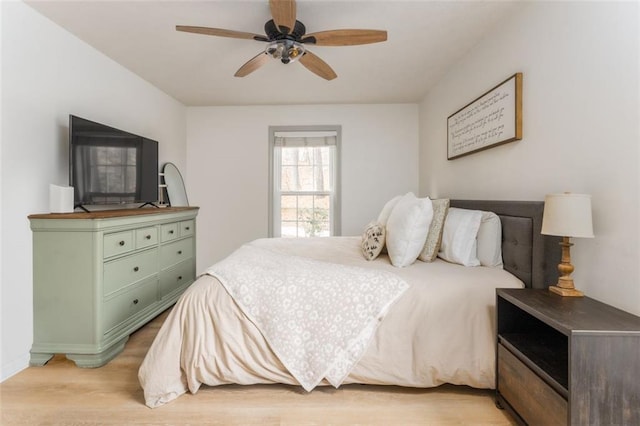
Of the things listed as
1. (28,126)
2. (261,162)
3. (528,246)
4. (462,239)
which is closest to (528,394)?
(528,246)

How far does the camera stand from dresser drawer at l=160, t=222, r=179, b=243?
2748mm

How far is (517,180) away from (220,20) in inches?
93.4

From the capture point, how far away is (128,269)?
2264mm

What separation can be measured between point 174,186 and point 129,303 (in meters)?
1.82

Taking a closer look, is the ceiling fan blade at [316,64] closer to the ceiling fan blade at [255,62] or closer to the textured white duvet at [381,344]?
the ceiling fan blade at [255,62]

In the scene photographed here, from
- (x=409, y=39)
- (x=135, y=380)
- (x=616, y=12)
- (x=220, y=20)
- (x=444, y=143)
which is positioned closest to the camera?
(x=616, y=12)

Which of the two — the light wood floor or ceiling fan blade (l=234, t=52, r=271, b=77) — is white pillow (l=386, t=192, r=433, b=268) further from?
ceiling fan blade (l=234, t=52, r=271, b=77)

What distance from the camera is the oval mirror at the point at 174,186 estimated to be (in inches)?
143

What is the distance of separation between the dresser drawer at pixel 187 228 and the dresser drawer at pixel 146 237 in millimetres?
468

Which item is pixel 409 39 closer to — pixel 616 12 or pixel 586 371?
pixel 616 12

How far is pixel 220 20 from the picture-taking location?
2145 millimetres

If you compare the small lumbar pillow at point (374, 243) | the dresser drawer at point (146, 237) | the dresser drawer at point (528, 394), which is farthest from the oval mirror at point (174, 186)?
the dresser drawer at point (528, 394)

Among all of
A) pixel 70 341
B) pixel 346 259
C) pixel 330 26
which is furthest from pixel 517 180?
pixel 70 341

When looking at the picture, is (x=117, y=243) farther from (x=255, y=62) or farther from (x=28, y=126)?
(x=255, y=62)
